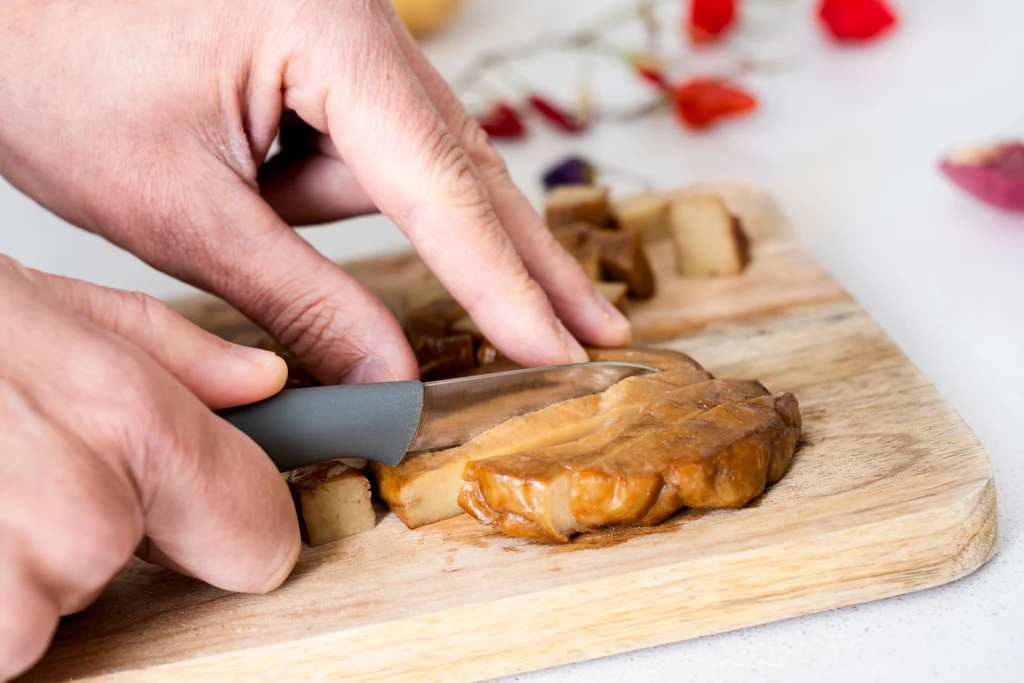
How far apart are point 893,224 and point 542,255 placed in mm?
1589

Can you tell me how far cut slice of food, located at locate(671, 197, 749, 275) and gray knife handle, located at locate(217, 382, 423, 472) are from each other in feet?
4.28

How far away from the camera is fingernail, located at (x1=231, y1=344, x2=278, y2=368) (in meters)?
2.00

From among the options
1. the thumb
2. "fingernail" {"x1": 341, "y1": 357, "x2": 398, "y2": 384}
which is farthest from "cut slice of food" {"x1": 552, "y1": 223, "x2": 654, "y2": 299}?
the thumb

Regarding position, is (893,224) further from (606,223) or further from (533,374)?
(533,374)

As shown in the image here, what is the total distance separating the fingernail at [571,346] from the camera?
2412 millimetres

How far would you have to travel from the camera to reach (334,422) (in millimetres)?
2076

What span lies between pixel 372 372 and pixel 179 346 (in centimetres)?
59

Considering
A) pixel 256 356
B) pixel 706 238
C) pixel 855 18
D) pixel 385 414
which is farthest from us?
pixel 855 18

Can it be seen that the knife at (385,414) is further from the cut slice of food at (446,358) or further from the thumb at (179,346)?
the cut slice of food at (446,358)

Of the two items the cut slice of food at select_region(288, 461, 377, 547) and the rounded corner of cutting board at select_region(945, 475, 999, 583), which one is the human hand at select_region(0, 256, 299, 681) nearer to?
the cut slice of food at select_region(288, 461, 377, 547)

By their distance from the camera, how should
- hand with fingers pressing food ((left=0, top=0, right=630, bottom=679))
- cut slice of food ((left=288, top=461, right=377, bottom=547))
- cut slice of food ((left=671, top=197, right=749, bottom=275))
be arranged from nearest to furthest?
hand with fingers pressing food ((left=0, top=0, right=630, bottom=679)), cut slice of food ((left=288, top=461, right=377, bottom=547)), cut slice of food ((left=671, top=197, right=749, bottom=275))

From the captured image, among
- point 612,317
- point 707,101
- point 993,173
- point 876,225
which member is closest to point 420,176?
point 612,317

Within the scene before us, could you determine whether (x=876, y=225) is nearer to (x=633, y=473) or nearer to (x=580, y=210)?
(x=580, y=210)

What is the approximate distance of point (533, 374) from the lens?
2.33 metres
